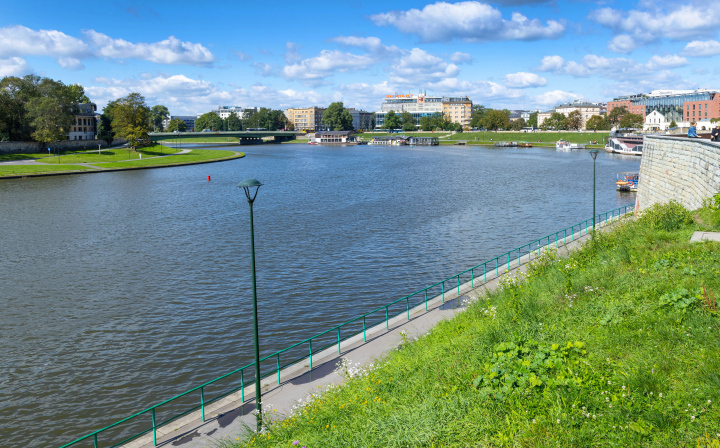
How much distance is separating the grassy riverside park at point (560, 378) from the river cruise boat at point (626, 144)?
338ft

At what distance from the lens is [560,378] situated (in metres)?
8.43

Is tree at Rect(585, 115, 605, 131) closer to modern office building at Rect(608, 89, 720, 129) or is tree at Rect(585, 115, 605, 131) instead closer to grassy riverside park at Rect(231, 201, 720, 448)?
modern office building at Rect(608, 89, 720, 129)

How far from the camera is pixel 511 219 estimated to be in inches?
1532

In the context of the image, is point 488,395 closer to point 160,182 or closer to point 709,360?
point 709,360

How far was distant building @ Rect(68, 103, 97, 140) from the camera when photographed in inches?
4505

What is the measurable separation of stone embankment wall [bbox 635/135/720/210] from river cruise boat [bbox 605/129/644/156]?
80371mm

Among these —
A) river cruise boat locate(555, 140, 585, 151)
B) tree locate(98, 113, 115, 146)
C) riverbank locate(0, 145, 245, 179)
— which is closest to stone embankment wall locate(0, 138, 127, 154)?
riverbank locate(0, 145, 245, 179)

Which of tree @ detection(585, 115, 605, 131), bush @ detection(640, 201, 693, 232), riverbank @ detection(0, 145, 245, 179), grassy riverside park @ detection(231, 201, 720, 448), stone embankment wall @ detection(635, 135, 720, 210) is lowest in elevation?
grassy riverside park @ detection(231, 201, 720, 448)

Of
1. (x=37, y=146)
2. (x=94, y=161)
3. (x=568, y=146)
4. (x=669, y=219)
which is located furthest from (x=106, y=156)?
(x=568, y=146)

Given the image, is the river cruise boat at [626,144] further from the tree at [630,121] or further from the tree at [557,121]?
the tree at [557,121]

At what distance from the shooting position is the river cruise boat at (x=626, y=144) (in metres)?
105

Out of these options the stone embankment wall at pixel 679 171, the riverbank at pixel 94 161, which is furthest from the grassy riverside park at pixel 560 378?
the riverbank at pixel 94 161

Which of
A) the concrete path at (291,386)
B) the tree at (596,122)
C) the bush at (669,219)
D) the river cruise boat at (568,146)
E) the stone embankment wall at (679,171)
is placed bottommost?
the concrete path at (291,386)

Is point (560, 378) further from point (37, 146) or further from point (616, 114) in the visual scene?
point (616, 114)
